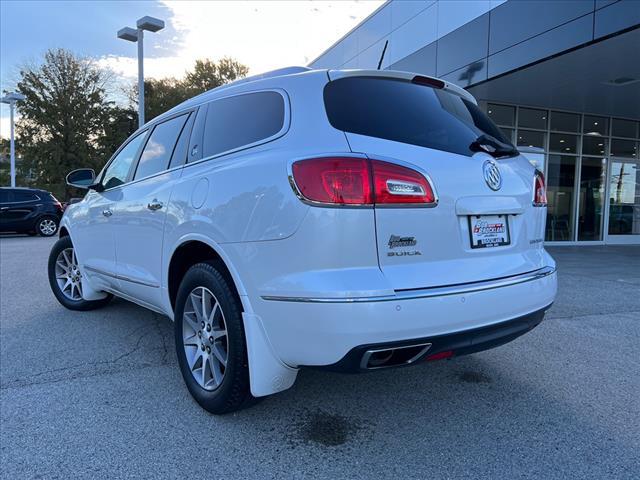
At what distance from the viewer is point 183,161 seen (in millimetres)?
3279

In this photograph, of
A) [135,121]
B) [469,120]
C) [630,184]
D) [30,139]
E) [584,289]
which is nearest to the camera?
[469,120]

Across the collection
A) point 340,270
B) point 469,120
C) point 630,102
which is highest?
point 630,102

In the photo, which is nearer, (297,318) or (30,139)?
(297,318)

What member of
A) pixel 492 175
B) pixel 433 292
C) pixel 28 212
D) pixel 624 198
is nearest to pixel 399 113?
pixel 492 175

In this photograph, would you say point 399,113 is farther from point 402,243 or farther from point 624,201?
point 624,201

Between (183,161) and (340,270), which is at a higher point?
(183,161)

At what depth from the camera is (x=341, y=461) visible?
2.32 m

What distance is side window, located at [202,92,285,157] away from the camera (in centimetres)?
261

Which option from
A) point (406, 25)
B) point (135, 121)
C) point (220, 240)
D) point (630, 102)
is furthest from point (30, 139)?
point (220, 240)

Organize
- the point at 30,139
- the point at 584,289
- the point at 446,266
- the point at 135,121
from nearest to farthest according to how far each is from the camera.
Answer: the point at 446,266
the point at 584,289
the point at 30,139
the point at 135,121

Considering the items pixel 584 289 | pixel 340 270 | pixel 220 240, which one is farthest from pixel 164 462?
pixel 584 289

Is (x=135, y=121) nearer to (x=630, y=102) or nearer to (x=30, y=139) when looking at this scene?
(x=30, y=139)

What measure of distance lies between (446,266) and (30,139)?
4106 cm

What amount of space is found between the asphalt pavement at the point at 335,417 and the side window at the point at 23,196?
14.0 metres
